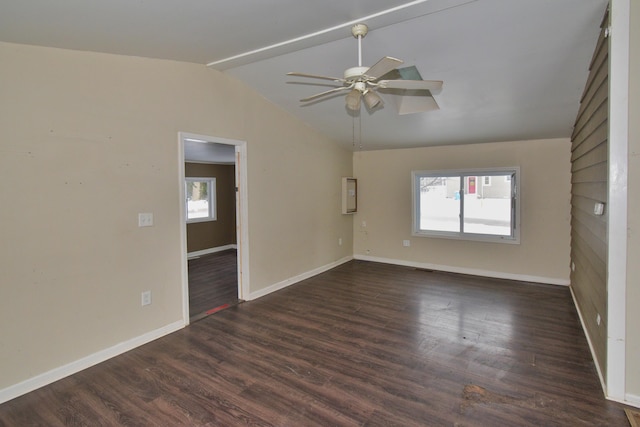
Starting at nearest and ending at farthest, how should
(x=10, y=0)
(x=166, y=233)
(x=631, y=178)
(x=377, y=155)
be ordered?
(x=10, y=0)
(x=631, y=178)
(x=166, y=233)
(x=377, y=155)

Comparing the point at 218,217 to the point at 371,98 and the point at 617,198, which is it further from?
the point at 617,198

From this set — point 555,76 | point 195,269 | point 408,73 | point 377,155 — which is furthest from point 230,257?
point 555,76

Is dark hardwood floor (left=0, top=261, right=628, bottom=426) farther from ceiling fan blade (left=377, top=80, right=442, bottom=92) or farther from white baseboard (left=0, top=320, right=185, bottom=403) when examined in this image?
ceiling fan blade (left=377, top=80, right=442, bottom=92)

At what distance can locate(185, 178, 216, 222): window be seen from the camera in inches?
290

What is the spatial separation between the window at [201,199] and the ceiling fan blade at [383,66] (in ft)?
19.4

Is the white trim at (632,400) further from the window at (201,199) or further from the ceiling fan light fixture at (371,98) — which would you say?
the window at (201,199)

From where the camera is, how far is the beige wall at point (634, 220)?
6.93ft

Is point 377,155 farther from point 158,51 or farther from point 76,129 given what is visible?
point 76,129

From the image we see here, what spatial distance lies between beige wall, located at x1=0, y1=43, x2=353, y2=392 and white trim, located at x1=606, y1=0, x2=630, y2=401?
3.49 metres

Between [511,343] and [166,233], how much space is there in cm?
348

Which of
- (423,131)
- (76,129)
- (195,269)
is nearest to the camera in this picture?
(76,129)

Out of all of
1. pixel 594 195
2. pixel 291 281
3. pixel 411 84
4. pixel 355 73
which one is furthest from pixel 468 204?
pixel 355 73

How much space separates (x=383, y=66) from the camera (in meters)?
2.11

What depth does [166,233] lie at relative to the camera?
3346mm
